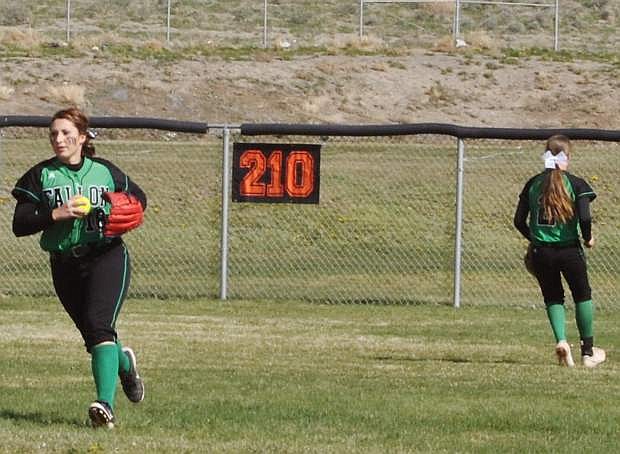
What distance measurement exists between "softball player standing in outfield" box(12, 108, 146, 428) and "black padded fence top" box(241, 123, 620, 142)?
802cm

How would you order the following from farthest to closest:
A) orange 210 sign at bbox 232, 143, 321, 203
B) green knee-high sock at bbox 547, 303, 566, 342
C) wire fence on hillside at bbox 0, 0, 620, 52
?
wire fence on hillside at bbox 0, 0, 620, 52
orange 210 sign at bbox 232, 143, 321, 203
green knee-high sock at bbox 547, 303, 566, 342

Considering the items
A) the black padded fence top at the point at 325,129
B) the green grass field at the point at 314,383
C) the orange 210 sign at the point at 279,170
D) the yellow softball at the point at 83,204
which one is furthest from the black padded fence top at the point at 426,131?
the yellow softball at the point at 83,204

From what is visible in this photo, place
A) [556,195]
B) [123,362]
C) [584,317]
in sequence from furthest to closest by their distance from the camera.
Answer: [584,317]
[556,195]
[123,362]

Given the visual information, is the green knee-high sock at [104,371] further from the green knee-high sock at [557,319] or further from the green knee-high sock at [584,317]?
the green knee-high sock at [584,317]

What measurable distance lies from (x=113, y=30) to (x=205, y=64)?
10.6 m

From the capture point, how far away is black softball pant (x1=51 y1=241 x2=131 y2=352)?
878 centimetres

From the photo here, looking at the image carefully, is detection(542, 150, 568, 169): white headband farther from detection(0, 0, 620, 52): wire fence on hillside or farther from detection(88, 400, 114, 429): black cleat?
detection(0, 0, 620, 52): wire fence on hillside

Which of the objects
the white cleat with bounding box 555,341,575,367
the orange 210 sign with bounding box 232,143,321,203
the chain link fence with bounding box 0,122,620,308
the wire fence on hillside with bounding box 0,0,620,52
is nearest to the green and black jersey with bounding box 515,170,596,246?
the white cleat with bounding box 555,341,575,367

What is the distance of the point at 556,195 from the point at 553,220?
23cm

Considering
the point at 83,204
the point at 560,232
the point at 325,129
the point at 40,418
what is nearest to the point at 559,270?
the point at 560,232

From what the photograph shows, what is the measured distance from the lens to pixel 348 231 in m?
Answer: 22.2

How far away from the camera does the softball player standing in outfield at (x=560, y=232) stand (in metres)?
11.8

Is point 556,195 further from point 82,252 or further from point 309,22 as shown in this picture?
point 309,22

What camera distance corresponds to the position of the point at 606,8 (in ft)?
185
